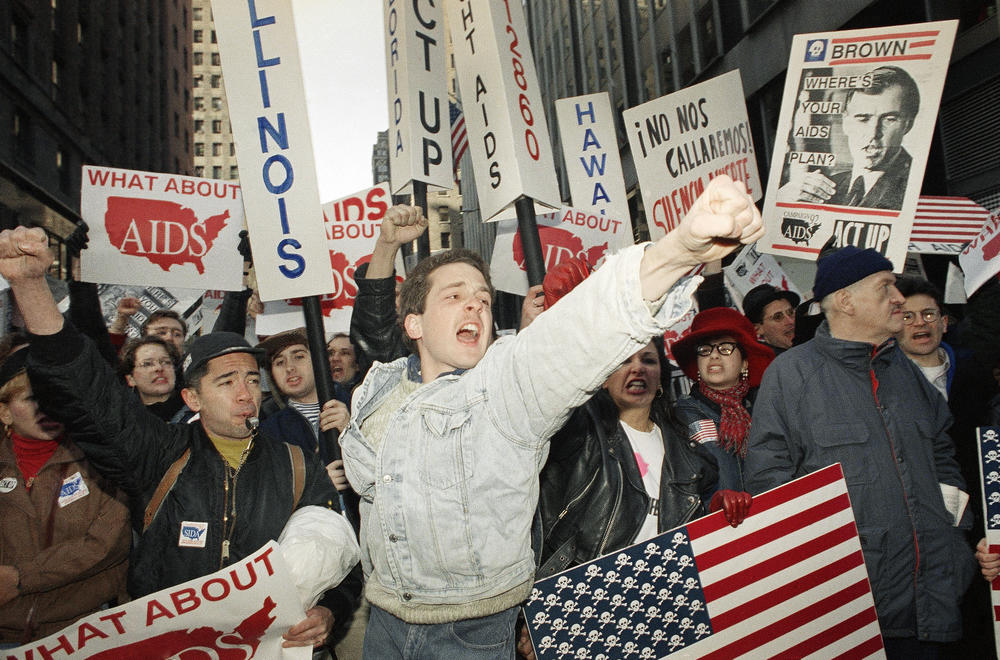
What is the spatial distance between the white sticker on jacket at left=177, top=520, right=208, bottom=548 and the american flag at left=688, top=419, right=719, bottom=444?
2232 millimetres

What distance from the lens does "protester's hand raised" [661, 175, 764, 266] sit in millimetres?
1177

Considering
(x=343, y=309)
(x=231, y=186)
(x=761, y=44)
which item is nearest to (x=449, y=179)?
(x=343, y=309)

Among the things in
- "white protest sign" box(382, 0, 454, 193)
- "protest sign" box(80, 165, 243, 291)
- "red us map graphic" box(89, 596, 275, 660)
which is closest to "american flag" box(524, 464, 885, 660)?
"red us map graphic" box(89, 596, 275, 660)

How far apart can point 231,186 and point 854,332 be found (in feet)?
15.2

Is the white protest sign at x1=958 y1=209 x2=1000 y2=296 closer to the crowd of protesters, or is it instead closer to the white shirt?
the crowd of protesters

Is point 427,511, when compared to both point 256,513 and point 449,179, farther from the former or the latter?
point 449,179

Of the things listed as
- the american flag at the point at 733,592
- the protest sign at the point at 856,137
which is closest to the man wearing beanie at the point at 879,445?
the american flag at the point at 733,592

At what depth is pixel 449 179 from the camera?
4.44 metres

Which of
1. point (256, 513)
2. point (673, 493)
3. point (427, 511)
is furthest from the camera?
point (673, 493)

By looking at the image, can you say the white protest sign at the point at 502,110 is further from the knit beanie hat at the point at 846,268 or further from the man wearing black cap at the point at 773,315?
the man wearing black cap at the point at 773,315

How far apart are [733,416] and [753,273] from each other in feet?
9.86

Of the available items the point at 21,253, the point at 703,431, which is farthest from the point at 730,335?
the point at 21,253

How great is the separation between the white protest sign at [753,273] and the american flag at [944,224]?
3.26ft

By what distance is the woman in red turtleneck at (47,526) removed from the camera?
2.58 m
